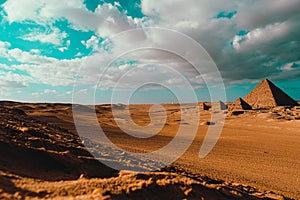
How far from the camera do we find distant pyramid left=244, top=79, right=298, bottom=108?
61703 mm

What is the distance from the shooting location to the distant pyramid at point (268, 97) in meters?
61.7

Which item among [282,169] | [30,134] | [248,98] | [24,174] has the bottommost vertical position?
[282,169]

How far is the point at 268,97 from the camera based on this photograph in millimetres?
62750

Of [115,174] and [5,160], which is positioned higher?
[5,160]

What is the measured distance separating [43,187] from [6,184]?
1.89ft

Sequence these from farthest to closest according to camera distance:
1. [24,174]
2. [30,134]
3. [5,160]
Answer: [30,134]
[5,160]
[24,174]

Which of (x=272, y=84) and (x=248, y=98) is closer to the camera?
(x=272, y=84)

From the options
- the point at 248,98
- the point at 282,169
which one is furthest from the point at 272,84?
the point at 282,169

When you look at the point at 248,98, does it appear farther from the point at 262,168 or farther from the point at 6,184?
the point at 6,184

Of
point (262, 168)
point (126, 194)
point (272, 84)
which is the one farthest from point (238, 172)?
point (272, 84)

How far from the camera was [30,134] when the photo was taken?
7723 mm

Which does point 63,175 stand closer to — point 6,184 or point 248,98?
point 6,184

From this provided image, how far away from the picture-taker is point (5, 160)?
5.17 m

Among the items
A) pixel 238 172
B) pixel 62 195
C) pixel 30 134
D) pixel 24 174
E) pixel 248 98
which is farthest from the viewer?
pixel 248 98
